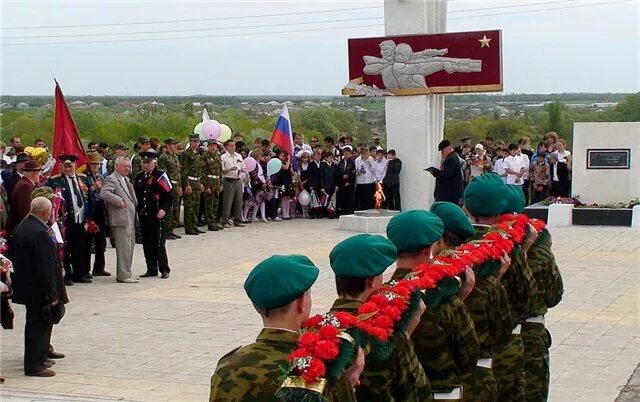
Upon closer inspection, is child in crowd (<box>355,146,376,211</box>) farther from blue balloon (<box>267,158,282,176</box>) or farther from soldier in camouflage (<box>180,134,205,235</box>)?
→ soldier in camouflage (<box>180,134,205,235</box>)

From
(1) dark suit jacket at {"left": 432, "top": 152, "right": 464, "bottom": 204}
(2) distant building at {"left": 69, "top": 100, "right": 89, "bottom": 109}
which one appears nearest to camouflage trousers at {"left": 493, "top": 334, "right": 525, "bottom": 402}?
(1) dark suit jacket at {"left": 432, "top": 152, "right": 464, "bottom": 204}

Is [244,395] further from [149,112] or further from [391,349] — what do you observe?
[149,112]

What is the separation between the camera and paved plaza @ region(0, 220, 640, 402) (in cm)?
848

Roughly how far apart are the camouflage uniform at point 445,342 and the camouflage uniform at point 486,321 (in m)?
0.33

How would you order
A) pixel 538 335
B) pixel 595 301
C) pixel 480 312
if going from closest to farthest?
pixel 480 312
pixel 538 335
pixel 595 301

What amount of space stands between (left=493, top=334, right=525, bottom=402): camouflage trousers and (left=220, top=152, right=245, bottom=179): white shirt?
1454 centimetres

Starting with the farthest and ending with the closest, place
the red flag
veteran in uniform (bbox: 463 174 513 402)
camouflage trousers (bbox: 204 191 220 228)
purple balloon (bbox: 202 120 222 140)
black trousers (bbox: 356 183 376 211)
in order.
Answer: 1. black trousers (bbox: 356 183 376 211)
2. purple balloon (bbox: 202 120 222 140)
3. camouflage trousers (bbox: 204 191 220 228)
4. the red flag
5. veteran in uniform (bbox: 463 174 513 402)

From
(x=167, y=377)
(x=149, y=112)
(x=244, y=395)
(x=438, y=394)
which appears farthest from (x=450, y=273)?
(x=149, y=112)

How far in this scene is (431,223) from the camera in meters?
5.13

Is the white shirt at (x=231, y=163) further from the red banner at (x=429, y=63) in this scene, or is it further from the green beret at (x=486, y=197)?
the green beret at (x=486, y=197)

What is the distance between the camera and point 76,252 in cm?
1372

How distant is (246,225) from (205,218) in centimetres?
130

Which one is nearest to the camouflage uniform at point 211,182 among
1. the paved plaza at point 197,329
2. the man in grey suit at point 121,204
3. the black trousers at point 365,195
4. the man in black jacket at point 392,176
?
the paved plaza at point 197,329

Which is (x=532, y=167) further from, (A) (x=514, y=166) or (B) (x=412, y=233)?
(B) (x=412, y=233)
